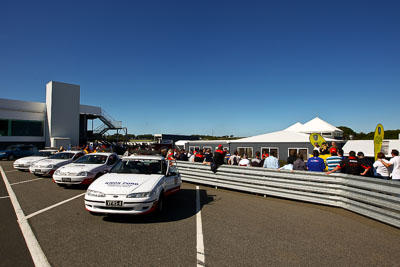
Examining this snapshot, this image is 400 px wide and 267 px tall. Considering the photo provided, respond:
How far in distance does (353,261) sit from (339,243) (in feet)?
2.46

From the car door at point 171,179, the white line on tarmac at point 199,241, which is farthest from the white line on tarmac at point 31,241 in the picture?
the car door at point 171,179

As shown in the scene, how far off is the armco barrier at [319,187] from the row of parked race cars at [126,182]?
2.79 m

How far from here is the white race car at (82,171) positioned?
895 cm

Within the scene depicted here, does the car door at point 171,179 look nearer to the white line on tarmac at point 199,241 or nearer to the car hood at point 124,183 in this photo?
the car hood at point 124,183

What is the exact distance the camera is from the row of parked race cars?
202 inches

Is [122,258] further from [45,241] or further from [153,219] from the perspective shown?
[153,219]

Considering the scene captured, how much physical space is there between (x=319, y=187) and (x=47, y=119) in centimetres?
3502

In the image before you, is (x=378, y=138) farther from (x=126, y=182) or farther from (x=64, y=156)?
(x=64, y=156)

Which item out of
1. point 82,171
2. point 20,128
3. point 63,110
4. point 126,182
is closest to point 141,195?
point 126,182

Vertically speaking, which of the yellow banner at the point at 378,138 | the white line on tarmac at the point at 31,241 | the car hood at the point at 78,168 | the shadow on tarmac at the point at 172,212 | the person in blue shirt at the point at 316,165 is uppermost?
the yellow banner at the point at 378,138

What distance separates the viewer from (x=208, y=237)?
4.55 m

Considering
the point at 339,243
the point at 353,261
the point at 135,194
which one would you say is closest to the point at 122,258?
the point at 135,194

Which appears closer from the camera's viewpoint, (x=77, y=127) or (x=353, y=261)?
(x=353, y=261)

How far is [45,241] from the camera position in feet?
13.6
